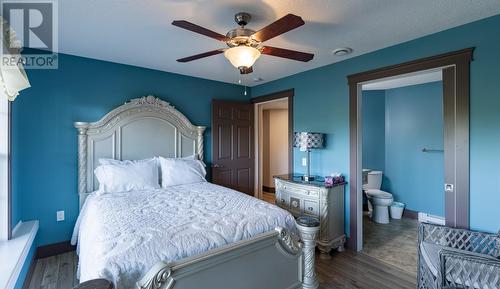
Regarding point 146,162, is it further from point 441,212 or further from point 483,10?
point 441,212

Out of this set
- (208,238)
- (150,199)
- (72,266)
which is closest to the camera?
(208,238)

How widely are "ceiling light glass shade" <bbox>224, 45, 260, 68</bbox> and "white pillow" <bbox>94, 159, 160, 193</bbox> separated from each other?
1.90 m

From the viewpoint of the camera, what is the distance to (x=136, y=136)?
3236 millimetres

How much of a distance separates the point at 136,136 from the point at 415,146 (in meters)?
4.72

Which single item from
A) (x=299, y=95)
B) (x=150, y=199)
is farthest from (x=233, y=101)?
→ (x=150, y=199)

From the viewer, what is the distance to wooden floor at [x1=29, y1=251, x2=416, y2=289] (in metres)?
2.22

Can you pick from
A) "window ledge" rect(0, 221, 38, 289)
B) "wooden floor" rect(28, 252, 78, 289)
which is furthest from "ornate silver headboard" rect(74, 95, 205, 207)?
"wooden floor" rect(28, 252, 78, 289)

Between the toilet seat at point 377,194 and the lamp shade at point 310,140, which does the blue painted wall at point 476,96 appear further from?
the toilet seat at point 377,194

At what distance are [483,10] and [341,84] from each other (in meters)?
1.41

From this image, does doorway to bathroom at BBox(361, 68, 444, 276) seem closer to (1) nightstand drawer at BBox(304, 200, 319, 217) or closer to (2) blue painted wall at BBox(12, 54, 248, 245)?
(1) nightstand drawer at BBox(304, 200, 319, 217)

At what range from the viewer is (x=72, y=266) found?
2549mm

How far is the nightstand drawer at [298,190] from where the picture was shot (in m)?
2.90

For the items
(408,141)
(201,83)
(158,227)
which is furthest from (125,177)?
(408,141)

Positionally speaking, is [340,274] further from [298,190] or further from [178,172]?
[178,172]
